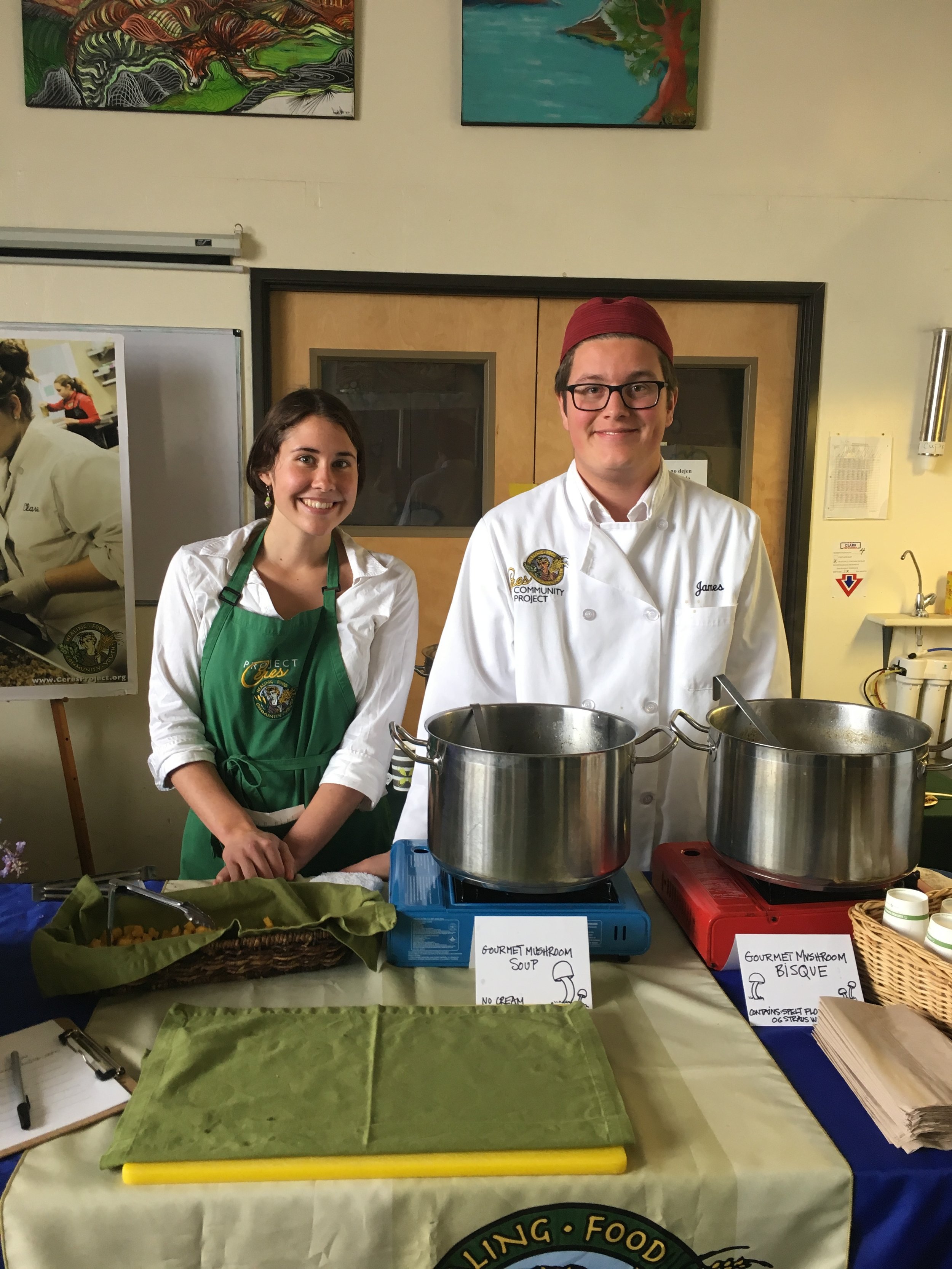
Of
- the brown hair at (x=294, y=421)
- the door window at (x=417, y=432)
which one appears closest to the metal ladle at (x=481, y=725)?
the brown hair at (x=294, y=421)

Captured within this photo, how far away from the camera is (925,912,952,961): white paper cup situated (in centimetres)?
99

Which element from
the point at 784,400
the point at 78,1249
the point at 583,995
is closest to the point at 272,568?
the point at 583,995

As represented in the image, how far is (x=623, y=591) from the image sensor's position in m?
1.60

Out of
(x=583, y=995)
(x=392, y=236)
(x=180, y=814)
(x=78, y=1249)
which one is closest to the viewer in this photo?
(x=78, y=1249)

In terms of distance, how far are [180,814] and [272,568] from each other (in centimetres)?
153

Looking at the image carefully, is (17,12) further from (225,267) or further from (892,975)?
(892,975)

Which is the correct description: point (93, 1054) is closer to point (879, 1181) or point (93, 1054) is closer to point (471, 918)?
point (471, 918)

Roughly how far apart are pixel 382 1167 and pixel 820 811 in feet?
2.05

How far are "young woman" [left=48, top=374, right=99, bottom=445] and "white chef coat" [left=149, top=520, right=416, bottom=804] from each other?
120cm

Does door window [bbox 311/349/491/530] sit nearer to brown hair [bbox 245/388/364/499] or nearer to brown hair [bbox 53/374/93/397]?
brown hair [bbox 53/374/93/397]

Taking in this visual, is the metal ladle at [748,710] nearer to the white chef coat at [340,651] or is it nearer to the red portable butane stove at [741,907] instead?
the red portable butane stove at [741,907]

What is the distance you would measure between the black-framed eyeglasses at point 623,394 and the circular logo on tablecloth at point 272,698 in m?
0.80

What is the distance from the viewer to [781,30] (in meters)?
2.93

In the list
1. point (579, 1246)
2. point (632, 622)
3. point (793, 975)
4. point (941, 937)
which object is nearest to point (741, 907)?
point (793, 975)
